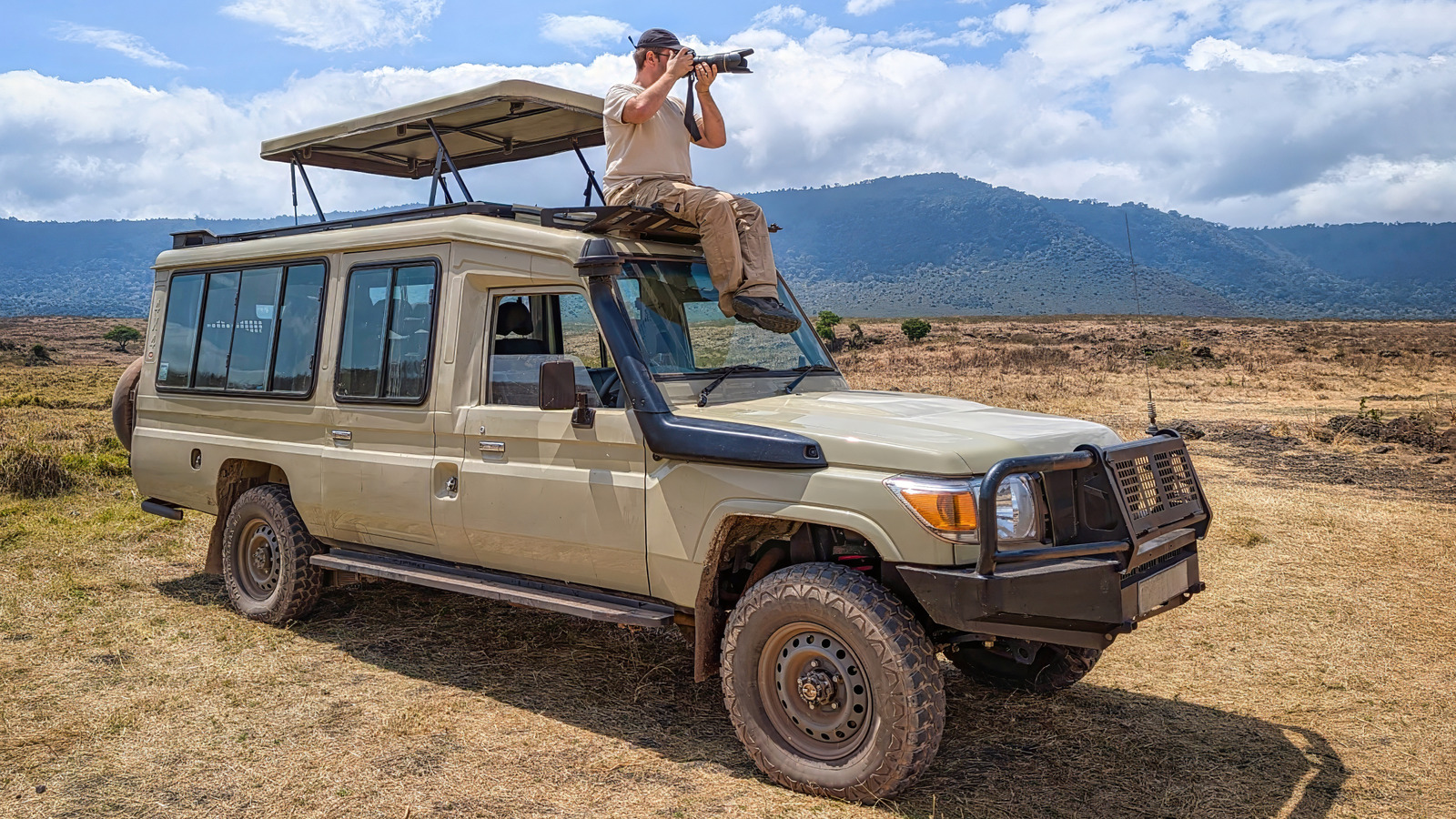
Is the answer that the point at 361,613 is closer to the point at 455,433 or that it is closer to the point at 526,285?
the point at 455,433

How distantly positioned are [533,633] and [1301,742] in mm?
4266

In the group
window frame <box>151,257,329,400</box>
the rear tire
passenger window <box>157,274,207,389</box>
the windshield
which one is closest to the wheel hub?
the rear tire

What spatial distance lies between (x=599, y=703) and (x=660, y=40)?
11.4 ft

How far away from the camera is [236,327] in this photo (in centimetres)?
694

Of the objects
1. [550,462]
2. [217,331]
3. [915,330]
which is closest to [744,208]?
[550,462]

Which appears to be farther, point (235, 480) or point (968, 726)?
point (235, 480)

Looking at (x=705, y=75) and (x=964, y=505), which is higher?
(x=705, y=75)

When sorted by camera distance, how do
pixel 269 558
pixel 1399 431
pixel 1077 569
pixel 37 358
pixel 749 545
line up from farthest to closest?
pixel 37 358
pixel 1399 431
pixel 269 558
pixel 749 545
pixel 1077 569

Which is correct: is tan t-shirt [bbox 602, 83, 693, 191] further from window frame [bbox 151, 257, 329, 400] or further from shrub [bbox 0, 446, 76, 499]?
shrub [bbox 0, 446, 76, 499]

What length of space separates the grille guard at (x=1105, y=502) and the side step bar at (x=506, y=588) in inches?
65.5

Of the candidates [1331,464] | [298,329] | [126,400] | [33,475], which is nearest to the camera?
[298,329]

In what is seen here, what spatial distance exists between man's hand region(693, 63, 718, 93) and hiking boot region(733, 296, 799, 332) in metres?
1.28

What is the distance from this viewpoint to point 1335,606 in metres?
6.99

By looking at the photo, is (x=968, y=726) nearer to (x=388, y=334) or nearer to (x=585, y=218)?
(x=585, y=218)
